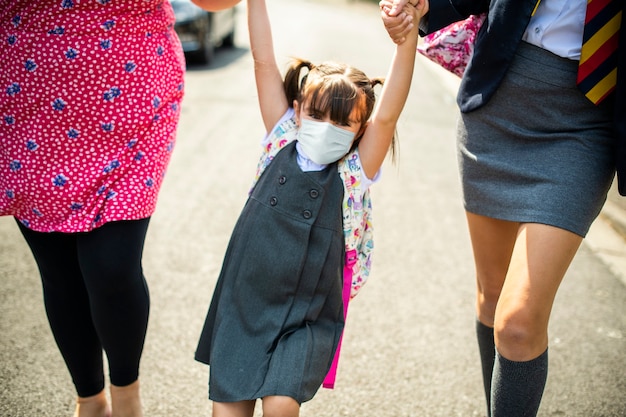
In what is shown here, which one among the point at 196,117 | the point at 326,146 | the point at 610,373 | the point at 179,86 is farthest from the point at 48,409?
the point at 196,117

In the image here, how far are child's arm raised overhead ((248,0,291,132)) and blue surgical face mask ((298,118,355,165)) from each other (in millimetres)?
180

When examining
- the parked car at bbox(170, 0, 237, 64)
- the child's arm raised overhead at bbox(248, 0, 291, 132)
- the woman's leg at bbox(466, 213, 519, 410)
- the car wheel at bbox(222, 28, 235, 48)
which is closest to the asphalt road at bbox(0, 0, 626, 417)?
the woman's leg at bbox(466, 213, 519, 410)

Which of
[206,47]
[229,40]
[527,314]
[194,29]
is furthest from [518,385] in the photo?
[229,40]

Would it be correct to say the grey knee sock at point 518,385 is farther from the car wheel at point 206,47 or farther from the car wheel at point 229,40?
the car wheel at point 229,40

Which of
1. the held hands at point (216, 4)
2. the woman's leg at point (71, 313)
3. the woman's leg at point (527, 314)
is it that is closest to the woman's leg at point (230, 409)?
the woman's leg at point (71, 313)

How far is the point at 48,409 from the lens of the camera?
2529mm

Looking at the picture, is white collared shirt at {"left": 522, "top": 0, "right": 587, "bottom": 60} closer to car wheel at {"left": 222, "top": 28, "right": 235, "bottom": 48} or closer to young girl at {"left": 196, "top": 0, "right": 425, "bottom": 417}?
young girl at {"left": 196, "top": 0, "right": 425, "bottom": 417}

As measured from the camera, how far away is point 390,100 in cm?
195

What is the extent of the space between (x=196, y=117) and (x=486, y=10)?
549 cm

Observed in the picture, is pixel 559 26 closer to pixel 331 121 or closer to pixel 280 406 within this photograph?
pixel 331 121

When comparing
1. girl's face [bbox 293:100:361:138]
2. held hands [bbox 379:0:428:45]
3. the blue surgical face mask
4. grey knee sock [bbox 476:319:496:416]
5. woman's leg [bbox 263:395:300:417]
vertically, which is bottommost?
grey knee sock [bbox 476:319:496:416]

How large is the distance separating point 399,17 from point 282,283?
2.77 feet

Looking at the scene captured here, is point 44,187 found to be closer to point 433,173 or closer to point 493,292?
point 493,292

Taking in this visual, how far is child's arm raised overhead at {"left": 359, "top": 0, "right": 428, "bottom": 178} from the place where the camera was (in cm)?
191
